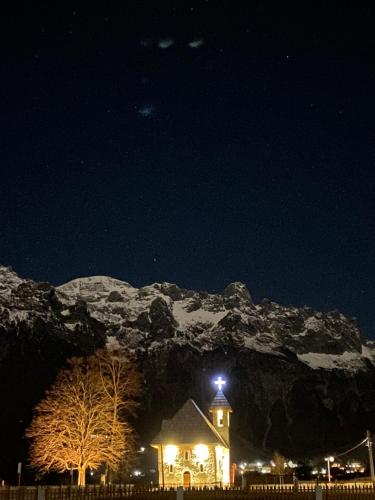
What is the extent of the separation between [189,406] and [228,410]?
6.19 meters

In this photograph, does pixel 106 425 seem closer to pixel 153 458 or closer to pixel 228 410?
pixel 228 410

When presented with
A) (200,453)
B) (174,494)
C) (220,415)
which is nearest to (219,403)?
(220,415)

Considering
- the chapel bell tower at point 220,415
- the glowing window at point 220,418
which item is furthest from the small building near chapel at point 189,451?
the glowing window at point 220,418

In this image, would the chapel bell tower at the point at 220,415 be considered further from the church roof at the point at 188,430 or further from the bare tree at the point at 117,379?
the bare tree at the point at 117,379

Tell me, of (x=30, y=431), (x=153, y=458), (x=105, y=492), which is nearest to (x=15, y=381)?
(x=153, y=458)

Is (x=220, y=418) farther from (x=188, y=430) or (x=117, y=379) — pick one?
(x=117, y=379)

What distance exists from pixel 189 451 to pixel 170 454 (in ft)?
6.42

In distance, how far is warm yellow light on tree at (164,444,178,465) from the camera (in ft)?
225

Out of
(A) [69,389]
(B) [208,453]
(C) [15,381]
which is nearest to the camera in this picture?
(A) [69,389]

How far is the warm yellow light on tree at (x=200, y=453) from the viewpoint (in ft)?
224

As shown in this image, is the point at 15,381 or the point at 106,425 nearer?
the point at 106,425

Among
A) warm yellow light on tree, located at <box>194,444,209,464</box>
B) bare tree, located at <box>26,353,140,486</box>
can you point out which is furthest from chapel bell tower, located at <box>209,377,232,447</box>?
bare tree, located at <box>26,353,140,486</box>

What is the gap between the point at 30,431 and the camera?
55.7 meters

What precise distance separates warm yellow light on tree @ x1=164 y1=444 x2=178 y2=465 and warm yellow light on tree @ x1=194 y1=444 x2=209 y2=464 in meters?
2.05
